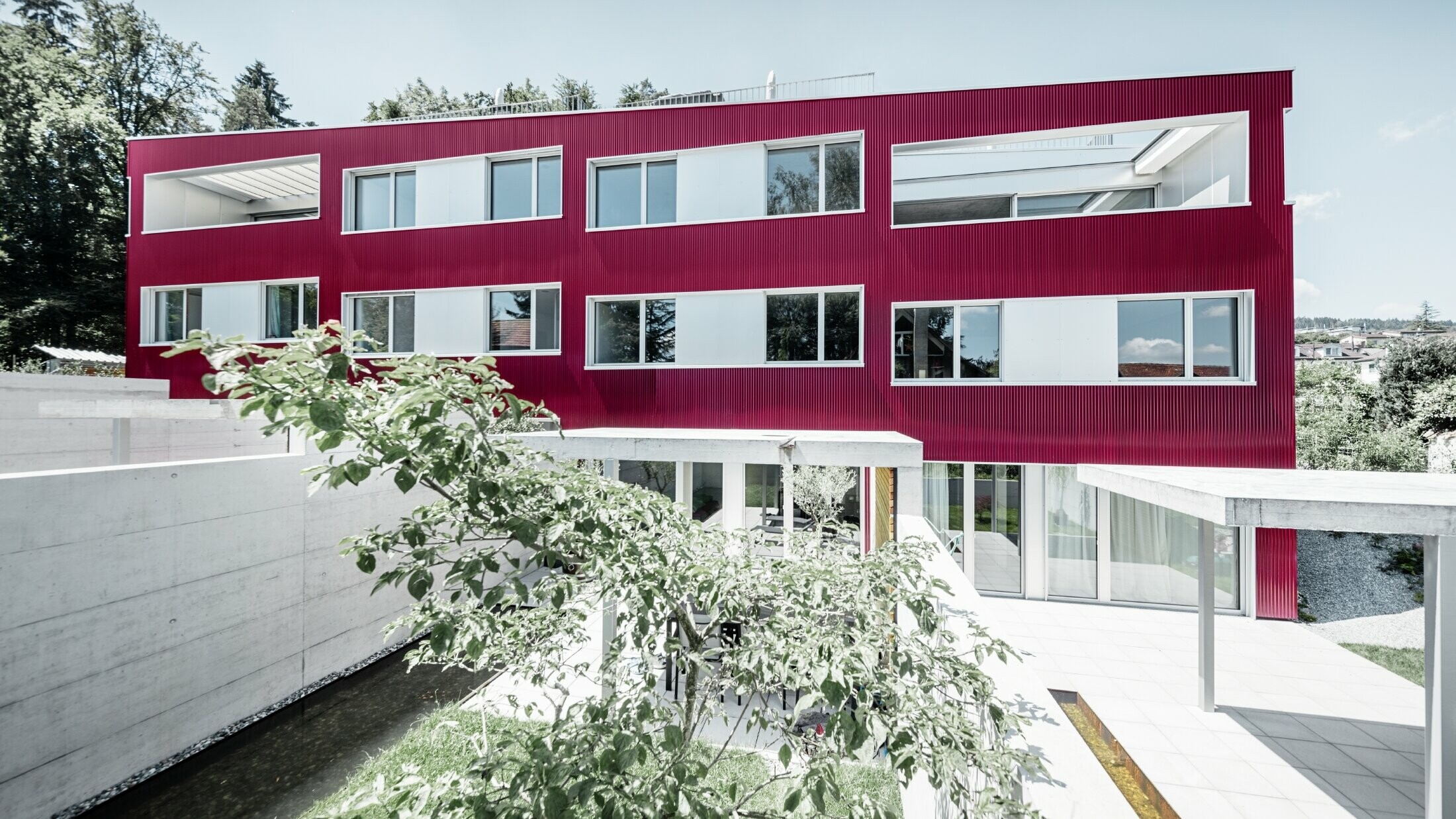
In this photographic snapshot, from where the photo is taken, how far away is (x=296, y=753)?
5789 mm

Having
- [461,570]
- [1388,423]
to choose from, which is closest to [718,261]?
[461,570]

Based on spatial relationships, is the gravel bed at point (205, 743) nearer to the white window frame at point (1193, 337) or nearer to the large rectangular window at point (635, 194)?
the large rectangular window at point (635, 194)

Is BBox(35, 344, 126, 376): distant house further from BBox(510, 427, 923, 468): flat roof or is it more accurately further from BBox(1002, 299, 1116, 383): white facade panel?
BBox(1002, 299, 1116, 383): white facade panel

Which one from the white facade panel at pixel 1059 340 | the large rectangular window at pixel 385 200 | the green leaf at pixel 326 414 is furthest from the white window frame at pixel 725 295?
the green leaf at pixel 326 414

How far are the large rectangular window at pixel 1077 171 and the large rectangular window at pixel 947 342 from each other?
168cm

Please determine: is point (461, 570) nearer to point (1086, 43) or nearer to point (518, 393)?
point (518, 393)

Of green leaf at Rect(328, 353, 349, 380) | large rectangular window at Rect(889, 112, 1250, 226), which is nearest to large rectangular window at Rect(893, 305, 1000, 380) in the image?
large rectangular window at Rect(889, 112, 1250, 226)

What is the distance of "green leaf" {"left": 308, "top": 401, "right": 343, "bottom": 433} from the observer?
142 cm

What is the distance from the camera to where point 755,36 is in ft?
42.5

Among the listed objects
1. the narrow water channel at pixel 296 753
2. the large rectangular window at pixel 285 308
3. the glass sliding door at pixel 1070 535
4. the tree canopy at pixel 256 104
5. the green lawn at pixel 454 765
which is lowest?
the narrow water channel at pixel 296 753

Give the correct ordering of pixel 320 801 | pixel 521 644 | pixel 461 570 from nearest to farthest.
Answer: pixel 461 570, pixel 521 644, pixel 320 801

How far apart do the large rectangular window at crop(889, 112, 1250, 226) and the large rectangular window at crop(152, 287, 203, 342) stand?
51.2 feet

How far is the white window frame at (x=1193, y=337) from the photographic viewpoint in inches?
353

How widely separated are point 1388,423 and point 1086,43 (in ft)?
50.3
